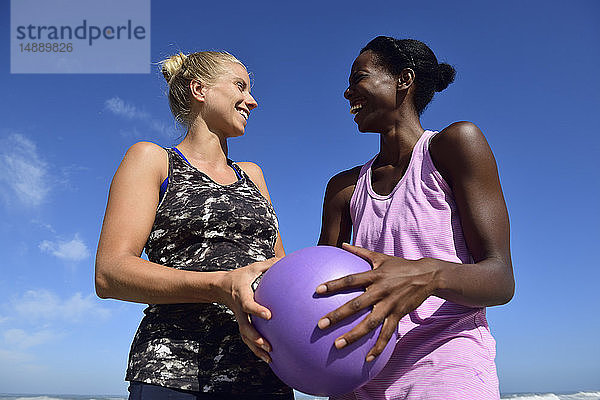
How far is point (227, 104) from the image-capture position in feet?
11.8

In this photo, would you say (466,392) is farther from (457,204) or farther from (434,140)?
(434,140)

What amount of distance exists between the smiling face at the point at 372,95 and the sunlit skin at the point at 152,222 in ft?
2.60

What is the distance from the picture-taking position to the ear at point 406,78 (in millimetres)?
3367

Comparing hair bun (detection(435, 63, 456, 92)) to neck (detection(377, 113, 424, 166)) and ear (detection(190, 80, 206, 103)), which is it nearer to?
neck (detection(377, 113, 424, 166))

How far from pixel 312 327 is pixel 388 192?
47.2 inches

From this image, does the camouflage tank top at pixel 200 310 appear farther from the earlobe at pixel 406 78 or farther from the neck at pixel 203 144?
the earlobe at pixel 406 78

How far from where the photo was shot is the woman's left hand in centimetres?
223

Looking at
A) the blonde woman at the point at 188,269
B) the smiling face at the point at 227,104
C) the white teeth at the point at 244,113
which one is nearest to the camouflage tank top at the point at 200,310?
the blonde woman at the point at 188,269

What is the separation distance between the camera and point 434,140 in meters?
3.03

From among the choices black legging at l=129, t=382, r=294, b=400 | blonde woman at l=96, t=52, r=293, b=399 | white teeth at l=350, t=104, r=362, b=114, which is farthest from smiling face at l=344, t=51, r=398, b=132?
black legging at l=129, t=382, r=294, b=400

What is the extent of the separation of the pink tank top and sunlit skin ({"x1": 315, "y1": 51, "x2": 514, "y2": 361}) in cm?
10

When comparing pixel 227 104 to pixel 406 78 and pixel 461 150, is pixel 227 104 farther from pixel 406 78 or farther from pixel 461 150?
pixel 461 150

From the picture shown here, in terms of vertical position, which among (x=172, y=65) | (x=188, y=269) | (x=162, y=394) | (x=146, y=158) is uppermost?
(x=172, y=65)

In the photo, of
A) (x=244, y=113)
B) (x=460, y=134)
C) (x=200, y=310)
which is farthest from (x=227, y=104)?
(x=460, y=134)
